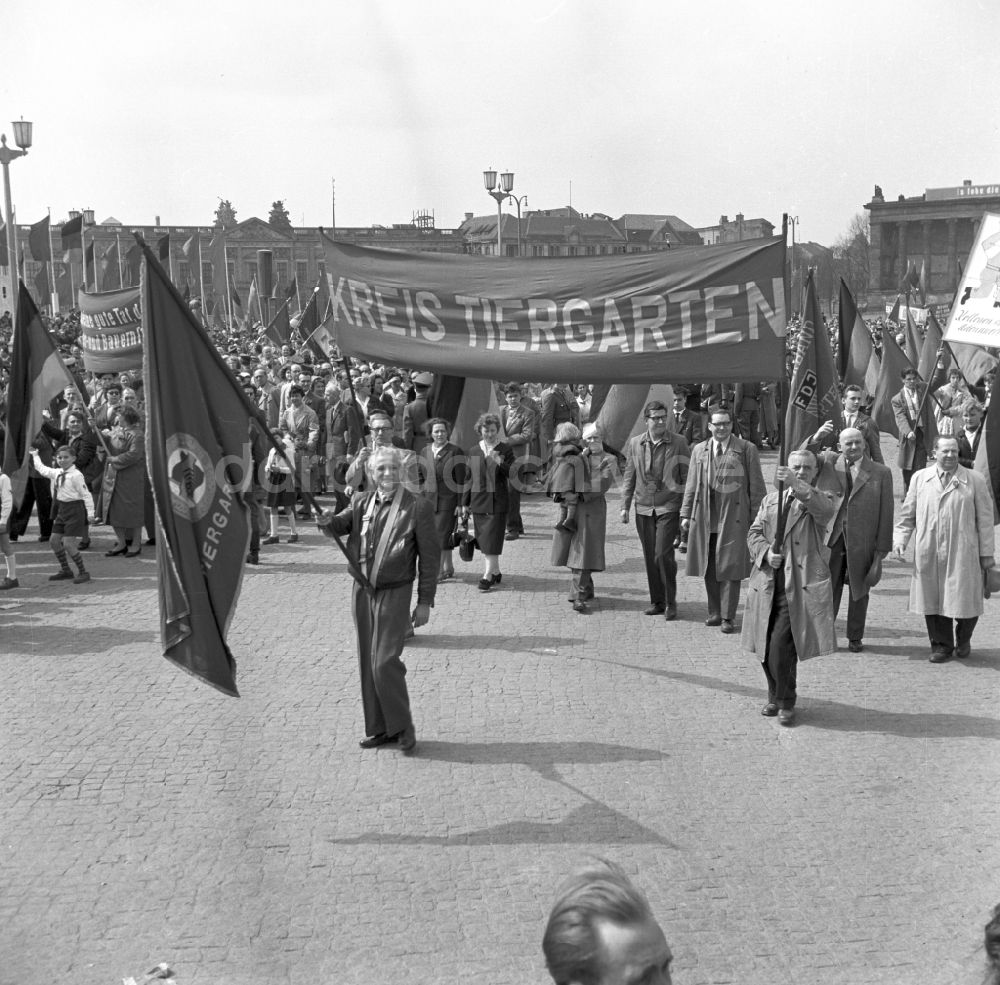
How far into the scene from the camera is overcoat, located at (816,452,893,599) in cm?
935

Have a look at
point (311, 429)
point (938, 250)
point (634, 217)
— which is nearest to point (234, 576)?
point (311, 429)

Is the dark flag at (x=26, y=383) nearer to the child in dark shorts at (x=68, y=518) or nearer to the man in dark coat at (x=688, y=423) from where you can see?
the child in dark shorts at (x=68, y=518)

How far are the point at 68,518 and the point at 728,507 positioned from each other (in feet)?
19.4

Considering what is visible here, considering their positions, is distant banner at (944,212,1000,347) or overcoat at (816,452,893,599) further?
distant banner at (944,212,1000,347)

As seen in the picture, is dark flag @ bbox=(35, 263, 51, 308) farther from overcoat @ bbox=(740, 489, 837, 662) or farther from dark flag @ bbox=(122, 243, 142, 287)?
overcoat @ bbox=(740, 489, 837, 662)

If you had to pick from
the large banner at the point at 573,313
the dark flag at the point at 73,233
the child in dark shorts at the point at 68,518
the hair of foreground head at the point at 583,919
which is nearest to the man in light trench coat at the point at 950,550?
the large banner at the point at 573,313

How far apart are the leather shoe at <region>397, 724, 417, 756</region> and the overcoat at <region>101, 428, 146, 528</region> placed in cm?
677

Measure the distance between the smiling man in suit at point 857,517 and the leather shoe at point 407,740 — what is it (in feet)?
12.1

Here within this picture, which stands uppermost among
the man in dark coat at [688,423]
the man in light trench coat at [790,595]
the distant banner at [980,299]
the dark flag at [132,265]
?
the dark flag at [132,265]

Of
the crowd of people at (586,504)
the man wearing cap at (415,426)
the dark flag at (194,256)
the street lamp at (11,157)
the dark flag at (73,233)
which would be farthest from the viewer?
the dark flag at (194,256)

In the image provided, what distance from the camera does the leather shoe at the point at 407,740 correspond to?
7031 millimetres

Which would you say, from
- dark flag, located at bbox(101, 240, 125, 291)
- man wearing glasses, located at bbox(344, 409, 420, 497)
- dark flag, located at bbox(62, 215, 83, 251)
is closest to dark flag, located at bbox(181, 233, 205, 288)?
dark flag, located at bbox(101, 240, 125, 291)

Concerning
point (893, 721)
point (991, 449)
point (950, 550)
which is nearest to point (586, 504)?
point (950, 550)

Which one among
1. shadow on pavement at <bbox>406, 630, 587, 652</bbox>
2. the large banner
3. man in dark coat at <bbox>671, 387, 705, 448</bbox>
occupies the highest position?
the large banner
